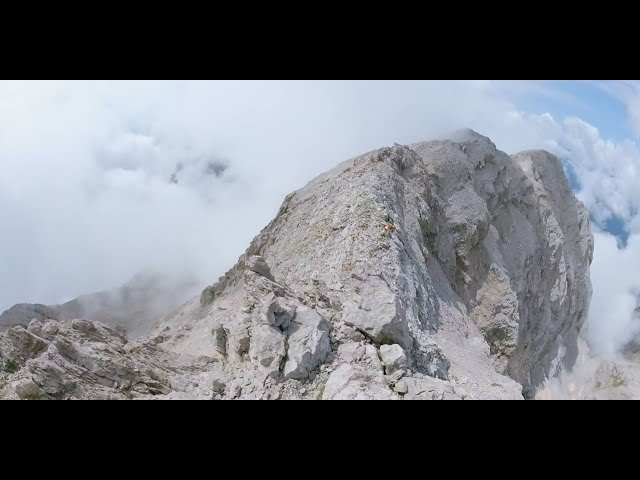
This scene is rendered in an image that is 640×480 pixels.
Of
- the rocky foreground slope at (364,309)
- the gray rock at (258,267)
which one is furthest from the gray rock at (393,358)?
the gray rock at (258,267)

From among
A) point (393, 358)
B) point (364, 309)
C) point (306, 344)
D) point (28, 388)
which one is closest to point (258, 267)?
point (364, 309)

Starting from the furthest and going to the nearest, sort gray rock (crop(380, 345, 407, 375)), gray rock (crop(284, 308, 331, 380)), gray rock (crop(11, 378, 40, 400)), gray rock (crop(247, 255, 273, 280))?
gray rock (crop(247, 255, 273, 280))
gray rock (crop(380, 345, 407, 375))
gray rock (crop(284, 308, 331, 380))
gray rock (crop(11, 378, 40, 400))

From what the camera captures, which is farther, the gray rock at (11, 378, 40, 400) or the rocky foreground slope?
the rocky foreground slope

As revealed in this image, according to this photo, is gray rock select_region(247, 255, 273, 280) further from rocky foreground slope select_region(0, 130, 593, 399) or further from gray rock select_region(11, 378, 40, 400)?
gray rock select_region(11, 378, 40, 400)

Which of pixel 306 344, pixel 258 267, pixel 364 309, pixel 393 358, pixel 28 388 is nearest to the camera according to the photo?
pixel 28 388

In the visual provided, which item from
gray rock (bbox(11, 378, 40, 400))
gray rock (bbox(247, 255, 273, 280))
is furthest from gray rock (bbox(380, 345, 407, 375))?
gray rock (bbox(11, 378, 40, 400))

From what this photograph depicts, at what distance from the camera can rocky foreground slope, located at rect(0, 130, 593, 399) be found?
12.7 m

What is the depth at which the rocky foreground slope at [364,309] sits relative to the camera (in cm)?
1268

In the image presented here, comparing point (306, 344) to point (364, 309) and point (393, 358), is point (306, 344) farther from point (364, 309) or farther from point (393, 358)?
point (364, 309)

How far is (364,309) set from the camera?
14.9 m

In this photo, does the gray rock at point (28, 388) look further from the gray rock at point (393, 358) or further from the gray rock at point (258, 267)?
the gray rock at point (393, 358)

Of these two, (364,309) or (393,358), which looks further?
(364,309)

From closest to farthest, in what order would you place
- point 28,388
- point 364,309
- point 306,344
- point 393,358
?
point 28,388, point 393,358, point 306,344, point 364,309
